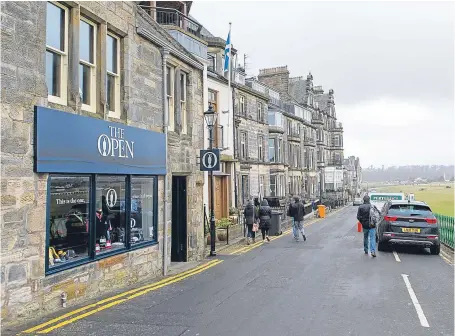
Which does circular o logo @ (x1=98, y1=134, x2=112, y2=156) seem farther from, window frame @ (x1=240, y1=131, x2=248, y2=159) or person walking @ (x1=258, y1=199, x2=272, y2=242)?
window frame @ (x1=240, y1=131, x2=248, y2=159)

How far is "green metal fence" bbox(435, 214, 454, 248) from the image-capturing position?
624 inches

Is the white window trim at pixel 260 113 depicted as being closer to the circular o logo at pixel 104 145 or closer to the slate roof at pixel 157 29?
the slate roof at pixel 157 29

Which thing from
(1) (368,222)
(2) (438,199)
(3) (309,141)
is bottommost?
(2) (438,199)

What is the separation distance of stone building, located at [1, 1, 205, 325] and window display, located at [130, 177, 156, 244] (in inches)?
1.4

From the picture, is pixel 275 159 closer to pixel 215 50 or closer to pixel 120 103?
pixel 215 50

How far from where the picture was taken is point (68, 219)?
24.1ft

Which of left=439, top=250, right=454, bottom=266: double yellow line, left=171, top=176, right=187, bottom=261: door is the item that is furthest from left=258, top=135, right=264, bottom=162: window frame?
left=171, top=176, right=187, bottom=261: door

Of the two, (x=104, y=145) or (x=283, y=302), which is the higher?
(x=104, y=145)

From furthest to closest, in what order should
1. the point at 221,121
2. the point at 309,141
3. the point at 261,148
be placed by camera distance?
the point at 309,141, the point at 261,148, the point at 221,121

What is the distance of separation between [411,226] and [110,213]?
10127mm

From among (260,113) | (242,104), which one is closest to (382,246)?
(242,104)

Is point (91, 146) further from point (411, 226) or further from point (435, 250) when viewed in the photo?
point (435, 250)

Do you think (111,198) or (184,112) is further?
(184,112)

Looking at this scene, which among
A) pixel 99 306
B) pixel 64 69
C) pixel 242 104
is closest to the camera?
pixel 99 306
